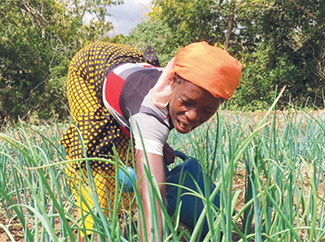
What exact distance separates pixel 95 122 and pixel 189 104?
62cm

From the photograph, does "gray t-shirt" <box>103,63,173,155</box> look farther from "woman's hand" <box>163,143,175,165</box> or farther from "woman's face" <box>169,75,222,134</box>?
"woman's hand" <box>163,143,175,165</box>

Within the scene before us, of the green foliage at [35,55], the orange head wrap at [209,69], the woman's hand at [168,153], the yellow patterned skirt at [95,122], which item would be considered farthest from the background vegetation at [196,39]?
the orange head wrap at [209,69]

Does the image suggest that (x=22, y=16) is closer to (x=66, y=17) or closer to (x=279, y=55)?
(x=66, y=17)

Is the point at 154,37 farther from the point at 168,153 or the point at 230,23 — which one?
the point at 168,153

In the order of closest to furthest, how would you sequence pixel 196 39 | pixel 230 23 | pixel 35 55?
1. pixel 35 55
2. pixel 230 23
3. pixel 196 39

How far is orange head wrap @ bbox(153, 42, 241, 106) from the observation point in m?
1.03

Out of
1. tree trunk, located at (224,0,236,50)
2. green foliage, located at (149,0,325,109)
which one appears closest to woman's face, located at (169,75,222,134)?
green foliage, located at (149,0,325,109)

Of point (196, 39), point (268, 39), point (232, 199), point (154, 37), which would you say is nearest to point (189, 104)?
point (232, 199)

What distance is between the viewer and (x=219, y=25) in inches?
430

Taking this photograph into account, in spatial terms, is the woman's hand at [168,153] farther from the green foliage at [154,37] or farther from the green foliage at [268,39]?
the green foliage at [154,37]

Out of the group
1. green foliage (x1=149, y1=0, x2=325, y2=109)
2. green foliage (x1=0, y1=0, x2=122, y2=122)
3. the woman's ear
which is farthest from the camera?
green foliage (x1=149, y1=0, x2=325, y2=109)

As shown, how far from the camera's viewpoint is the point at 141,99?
49.2 inches

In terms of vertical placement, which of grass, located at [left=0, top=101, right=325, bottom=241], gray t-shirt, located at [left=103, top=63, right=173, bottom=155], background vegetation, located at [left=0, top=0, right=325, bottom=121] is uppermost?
background vegetation, located at [left=0, top=0, right=325, bottom=121]

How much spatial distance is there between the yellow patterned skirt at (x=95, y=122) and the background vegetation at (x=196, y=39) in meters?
6.02
